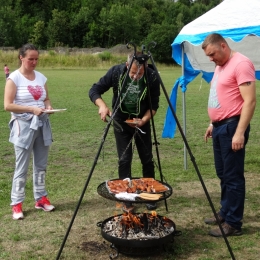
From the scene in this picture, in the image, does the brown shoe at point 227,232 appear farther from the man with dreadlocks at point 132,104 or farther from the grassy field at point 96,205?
the man with dreadlocks at point 132,104

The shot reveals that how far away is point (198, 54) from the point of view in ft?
21.8

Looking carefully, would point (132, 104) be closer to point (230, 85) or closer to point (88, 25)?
point (230, 85)

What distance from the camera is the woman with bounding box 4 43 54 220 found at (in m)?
4.35

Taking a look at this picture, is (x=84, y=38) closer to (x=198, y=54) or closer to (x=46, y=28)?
(x=46, y=28)

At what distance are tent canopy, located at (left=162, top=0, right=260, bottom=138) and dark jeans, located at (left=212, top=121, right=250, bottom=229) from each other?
1716mm

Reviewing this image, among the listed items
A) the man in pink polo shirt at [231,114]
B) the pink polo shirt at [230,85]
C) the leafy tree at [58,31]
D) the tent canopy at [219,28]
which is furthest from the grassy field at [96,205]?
the leafy tree at [58,31]

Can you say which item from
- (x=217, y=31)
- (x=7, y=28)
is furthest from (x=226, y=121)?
(x=7, y=28)

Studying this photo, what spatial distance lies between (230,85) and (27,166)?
2.33m

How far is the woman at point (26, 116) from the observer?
4.35 m

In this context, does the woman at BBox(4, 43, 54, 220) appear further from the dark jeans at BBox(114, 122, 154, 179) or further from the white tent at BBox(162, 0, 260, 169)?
the white tent at BBox(162, 0, 260, 169)

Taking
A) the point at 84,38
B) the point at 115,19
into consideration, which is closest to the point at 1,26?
the point at 84,38

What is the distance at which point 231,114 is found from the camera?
3.88 m

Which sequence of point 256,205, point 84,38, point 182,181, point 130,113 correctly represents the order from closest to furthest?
point 130,113, point 256,205, point 182,181, point 84,38

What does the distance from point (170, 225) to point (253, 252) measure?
0.78 m
